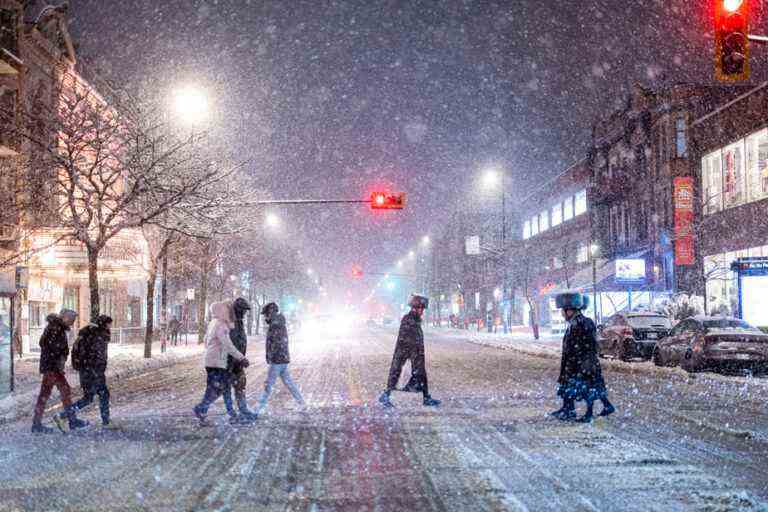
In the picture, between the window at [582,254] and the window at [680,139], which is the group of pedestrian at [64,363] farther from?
the window at [582,254]

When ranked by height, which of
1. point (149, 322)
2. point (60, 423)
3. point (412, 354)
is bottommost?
point (60, 423)

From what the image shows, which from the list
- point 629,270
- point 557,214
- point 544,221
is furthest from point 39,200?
point 544,221

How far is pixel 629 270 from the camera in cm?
4153

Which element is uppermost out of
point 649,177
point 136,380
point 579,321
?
point 649,177

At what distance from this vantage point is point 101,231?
24.4 meters

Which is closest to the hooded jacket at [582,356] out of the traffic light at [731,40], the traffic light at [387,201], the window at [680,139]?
the traffic light at [731,40]

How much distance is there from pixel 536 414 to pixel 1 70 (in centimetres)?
2061

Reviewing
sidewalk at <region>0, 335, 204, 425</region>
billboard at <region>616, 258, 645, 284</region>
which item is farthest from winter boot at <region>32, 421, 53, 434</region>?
billboard at <region>616, 258, 645, 284</region>

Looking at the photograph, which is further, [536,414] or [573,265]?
[573,265]

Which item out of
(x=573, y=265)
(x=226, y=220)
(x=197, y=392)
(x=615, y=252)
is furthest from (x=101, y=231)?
(x=573, y=265)

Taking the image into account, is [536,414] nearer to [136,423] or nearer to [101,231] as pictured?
[136,423]

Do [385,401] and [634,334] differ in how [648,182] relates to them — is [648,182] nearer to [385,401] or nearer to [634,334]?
[634,334]

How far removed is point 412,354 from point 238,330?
2810 mm

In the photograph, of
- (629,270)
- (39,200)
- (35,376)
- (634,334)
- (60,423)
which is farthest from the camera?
(629,270)
